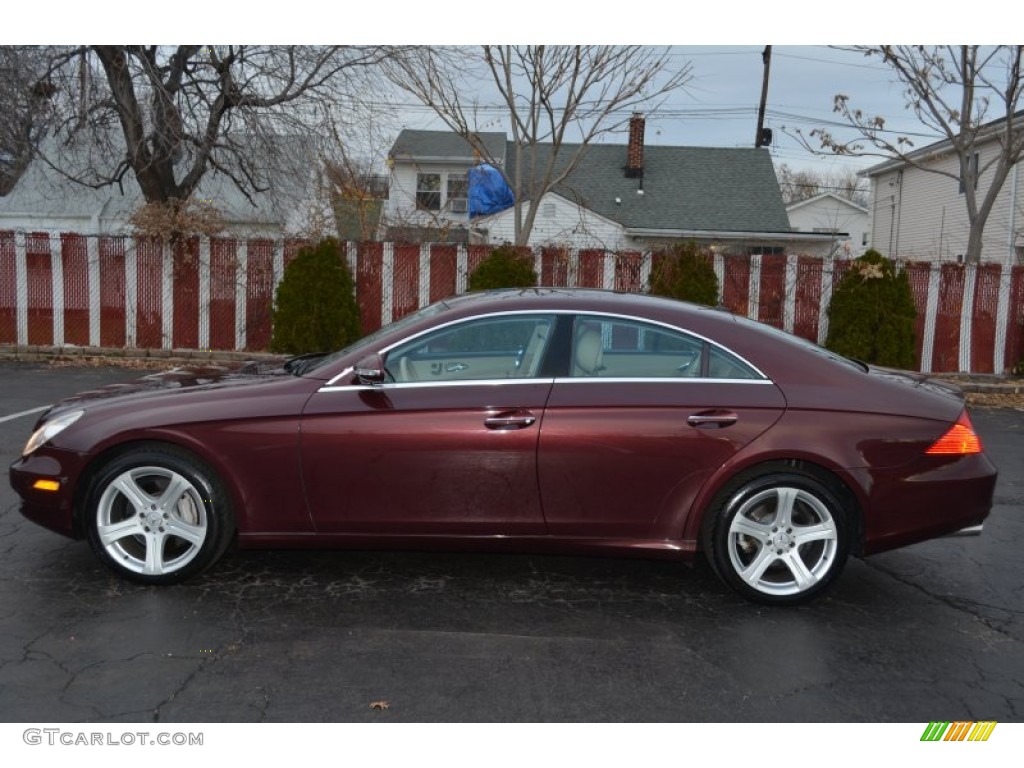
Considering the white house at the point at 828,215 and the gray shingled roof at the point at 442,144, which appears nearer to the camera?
the gray shingled roof at the point at 442,144

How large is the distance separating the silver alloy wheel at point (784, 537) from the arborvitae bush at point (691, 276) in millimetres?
9726

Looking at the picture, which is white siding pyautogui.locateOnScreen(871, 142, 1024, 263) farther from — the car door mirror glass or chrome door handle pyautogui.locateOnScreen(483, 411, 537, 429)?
the car door mirror glass

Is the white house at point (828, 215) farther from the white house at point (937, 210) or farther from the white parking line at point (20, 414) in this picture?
the white parking line at point (20, 414)

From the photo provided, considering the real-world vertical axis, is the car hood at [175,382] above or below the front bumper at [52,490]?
above

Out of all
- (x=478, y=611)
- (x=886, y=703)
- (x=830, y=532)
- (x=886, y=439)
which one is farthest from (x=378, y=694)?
(x=886, y=439)

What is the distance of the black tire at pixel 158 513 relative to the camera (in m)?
4.45

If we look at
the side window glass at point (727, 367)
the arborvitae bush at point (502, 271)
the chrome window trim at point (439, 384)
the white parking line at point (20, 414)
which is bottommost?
the white parking line at point (20, 414)

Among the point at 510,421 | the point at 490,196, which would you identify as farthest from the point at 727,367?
the point at 490,196

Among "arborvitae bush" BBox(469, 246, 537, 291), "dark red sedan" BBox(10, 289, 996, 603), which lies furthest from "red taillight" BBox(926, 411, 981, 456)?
"arborvitae bush" BBox(469, 246, 537, 291)

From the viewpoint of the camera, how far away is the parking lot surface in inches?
136

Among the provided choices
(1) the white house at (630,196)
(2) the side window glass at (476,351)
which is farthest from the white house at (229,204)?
(2) the side window glass at (476,351)

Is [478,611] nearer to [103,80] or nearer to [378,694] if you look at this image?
[378,694]

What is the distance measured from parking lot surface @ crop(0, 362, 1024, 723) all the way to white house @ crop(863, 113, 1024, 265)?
17899mm
